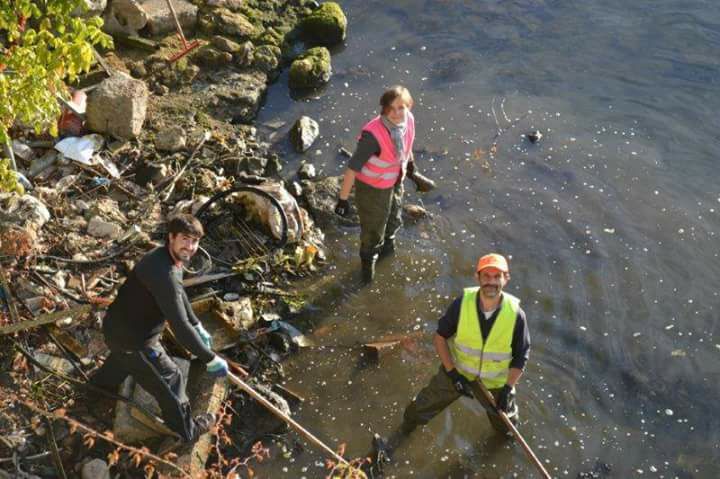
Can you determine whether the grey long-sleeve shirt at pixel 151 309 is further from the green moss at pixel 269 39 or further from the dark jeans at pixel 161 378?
the green moss at pixel 269 39

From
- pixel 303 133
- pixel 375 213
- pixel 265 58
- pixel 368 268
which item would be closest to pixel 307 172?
pixel 303 133

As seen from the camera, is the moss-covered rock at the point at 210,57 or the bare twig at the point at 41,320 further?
the moss-covered rock at the point at 210,57

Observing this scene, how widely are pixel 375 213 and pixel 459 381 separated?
2215 mm

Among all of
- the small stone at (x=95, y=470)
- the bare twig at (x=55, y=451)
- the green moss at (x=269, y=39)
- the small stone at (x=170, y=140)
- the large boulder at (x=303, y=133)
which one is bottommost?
the small stone at (x=95, y=470)

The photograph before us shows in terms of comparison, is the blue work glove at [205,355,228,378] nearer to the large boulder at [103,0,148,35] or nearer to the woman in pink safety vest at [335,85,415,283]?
the woman in pink safety vest at [335,85,415,283]

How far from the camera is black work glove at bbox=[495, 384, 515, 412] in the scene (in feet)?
19.1

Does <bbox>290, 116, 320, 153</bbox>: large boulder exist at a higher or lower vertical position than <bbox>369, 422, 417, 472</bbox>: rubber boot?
higher

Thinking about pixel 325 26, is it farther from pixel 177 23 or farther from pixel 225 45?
pixel 177 23

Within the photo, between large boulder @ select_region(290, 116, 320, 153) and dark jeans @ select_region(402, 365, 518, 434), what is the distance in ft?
13.9

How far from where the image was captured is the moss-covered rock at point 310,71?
10.7 meters

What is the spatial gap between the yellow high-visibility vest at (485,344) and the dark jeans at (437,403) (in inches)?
6.6

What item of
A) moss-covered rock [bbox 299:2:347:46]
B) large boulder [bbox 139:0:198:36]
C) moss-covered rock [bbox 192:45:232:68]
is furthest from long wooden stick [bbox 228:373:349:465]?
moss-covered rock [bbox 299:2:347:46]

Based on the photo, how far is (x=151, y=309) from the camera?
18.0 ft

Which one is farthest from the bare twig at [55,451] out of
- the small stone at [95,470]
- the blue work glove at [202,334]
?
the blue work glove at [202,334]
